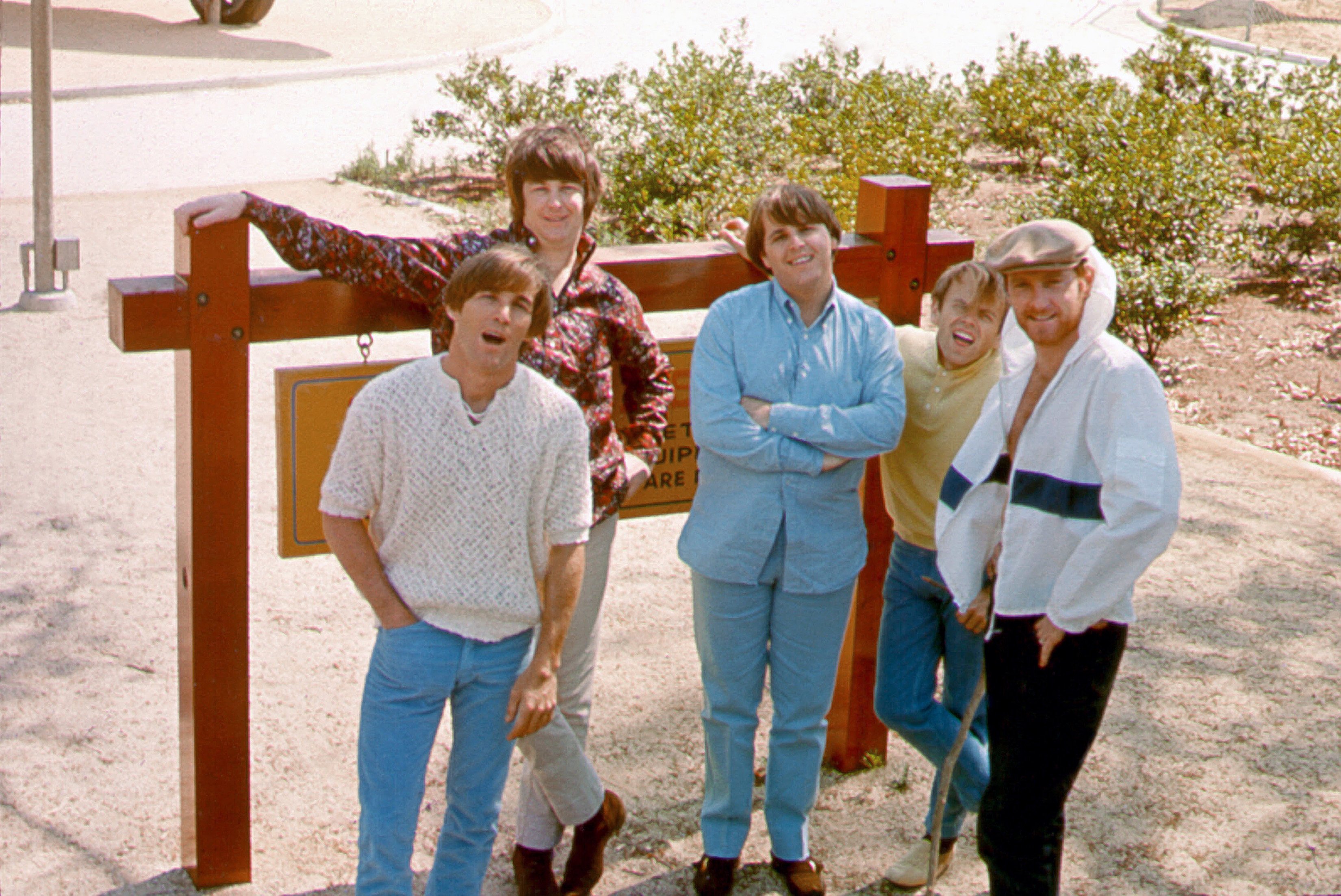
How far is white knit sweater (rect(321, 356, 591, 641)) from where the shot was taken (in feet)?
10.2

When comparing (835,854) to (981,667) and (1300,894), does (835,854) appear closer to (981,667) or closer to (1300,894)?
(981,667)

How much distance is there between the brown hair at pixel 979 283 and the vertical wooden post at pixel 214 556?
1.61m

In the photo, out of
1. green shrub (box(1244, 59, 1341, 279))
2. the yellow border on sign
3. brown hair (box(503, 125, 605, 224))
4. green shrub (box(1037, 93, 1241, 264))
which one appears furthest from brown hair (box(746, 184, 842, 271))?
green shrub (box(1244, 59, 1341, 279))

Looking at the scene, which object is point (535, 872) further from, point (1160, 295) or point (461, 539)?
point (1160, 295)

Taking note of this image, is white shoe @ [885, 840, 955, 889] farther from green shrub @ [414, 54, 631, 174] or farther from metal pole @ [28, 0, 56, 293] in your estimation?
green shrub @ [414, 54, 631, 174]

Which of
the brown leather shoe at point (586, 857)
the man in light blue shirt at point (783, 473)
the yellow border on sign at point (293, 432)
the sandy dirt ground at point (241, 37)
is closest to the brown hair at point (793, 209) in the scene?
the man in light blue shirt at point (783, 473)

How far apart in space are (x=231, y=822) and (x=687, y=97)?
883 cm

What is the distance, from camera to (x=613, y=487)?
369 cm

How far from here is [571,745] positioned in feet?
12.1

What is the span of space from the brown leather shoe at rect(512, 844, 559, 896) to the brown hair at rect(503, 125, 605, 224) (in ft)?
4.94

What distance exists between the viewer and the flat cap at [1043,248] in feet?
9.91

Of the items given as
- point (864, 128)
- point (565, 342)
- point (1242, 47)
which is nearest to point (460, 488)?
point (565, 342)

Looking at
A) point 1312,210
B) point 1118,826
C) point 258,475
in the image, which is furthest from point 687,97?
point 1118,826

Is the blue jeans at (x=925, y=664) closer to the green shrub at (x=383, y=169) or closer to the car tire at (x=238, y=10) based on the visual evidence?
the green shrub at (x=383, y=169)
